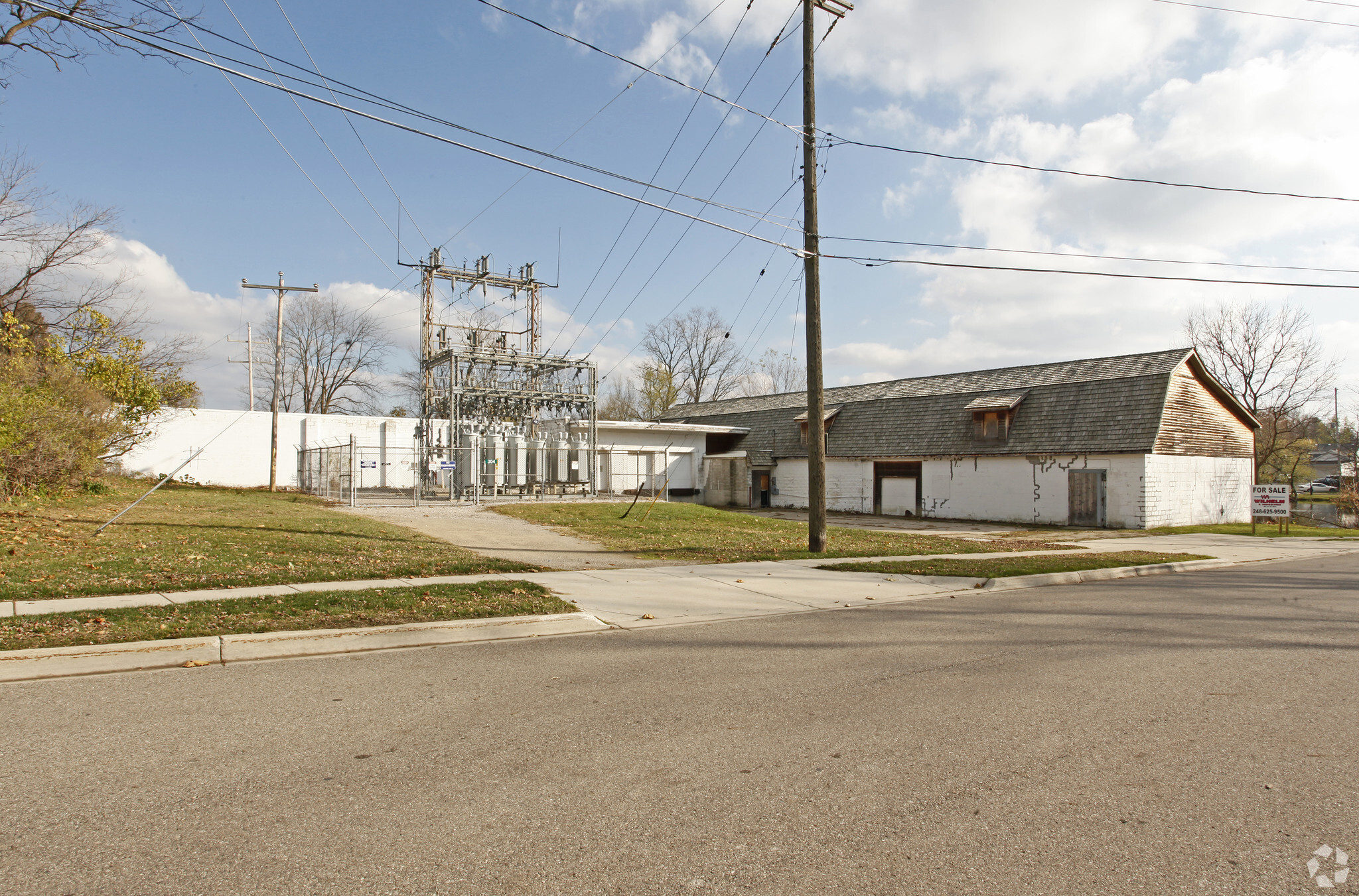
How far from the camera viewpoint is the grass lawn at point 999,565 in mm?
13578

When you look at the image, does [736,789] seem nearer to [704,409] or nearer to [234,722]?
[234,722]

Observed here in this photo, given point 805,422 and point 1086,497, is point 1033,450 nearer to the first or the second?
point 1086,497

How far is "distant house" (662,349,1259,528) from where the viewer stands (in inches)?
1081

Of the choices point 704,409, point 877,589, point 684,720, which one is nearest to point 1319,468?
point 704,409

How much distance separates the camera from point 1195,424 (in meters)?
28.7

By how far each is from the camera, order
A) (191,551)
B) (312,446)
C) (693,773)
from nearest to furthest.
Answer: (693,773) → (191,551) → (312,446)

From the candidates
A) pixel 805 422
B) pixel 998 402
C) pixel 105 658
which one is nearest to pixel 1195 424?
pixel 998 402

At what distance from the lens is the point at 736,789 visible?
4105 mm

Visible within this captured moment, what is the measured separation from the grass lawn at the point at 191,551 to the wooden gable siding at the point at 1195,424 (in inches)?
975

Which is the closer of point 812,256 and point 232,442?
point 812,256

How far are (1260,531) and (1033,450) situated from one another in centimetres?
781

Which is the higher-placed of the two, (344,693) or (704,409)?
(704,409)

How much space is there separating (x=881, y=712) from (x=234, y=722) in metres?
4.43

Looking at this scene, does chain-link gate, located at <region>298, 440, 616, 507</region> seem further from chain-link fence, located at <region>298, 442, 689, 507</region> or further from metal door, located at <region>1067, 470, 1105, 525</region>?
metal door, located at <region>1067, 470, 1105, 525</region>
